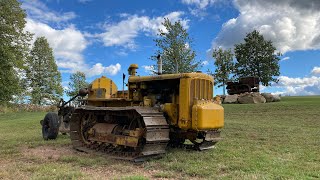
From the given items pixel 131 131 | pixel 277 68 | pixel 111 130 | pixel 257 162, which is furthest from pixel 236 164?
pixel 277 68

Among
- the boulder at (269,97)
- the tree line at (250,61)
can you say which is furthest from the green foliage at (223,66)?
the boulder at (269,97)

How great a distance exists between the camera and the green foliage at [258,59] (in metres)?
48.7

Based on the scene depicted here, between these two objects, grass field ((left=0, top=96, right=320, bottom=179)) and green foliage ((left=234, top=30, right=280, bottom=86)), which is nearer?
grass field ((left=0, top=96, right=320, bottom=179))

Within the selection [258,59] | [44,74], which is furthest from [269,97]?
[44,74]

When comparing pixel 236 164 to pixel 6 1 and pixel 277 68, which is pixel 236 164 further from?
pixel 277 68

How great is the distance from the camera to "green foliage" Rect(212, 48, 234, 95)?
4988 cm

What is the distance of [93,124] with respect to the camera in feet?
37.1

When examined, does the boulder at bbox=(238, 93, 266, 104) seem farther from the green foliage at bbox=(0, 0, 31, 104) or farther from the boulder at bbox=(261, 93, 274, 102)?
the green foliage at bbox=(0, 0, 31, 104)

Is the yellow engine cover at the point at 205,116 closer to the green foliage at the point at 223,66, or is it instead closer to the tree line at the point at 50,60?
the tree line at the point at 50,60

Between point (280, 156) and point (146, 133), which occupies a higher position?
point (146, 133)

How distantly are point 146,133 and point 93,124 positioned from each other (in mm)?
3187

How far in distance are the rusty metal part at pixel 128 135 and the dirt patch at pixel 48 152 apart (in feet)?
1.23

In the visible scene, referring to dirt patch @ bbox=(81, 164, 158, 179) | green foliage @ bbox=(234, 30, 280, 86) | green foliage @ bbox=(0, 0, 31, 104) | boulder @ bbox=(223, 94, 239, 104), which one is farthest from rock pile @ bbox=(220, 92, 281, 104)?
dirt patch @ bbox=(81, 164, 158, 179)

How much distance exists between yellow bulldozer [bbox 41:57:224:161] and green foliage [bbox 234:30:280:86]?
3988 centimetres
